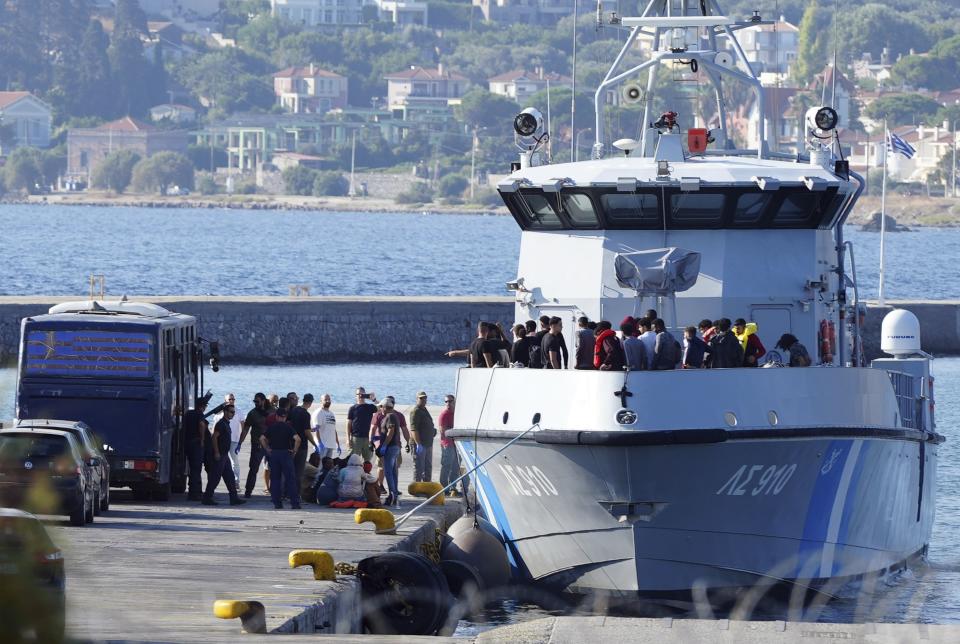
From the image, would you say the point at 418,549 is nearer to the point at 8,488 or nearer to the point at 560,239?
the point at 560,239

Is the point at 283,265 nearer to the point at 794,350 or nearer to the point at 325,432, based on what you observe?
the point at 325,432

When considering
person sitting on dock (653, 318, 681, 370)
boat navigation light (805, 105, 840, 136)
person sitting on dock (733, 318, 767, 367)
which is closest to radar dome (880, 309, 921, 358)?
boat navigation light (805, 105, 840, 136)

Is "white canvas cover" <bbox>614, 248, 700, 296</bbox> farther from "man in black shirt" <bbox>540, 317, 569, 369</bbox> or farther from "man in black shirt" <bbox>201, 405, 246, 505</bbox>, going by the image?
"man in black shirt" <bbox>201, 405, 246, 505</bbox>

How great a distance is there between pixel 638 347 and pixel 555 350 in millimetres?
1325

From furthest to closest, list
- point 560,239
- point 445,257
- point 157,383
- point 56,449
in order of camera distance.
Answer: point 445,257, point 157,383, point 560,239, point 56,449

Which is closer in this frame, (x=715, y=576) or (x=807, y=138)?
(x=715, y=576)

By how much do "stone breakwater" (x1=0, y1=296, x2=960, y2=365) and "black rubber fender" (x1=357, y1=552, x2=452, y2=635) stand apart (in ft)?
129

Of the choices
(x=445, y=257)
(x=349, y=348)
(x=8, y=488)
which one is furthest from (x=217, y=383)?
(x=445, y=257)

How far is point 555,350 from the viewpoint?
18.5m

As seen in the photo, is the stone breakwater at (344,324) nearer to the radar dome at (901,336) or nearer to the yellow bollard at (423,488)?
the yellow bollard at (423,488)

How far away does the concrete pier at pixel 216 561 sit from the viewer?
545 inches

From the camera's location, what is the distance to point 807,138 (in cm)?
2056

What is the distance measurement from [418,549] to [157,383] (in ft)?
13.7

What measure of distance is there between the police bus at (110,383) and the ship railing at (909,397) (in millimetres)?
8642
